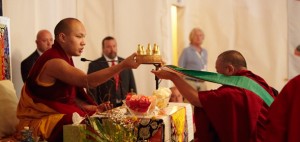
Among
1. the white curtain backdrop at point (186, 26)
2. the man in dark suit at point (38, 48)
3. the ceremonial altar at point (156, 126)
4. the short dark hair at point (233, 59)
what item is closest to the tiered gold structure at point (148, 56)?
the ceremonial altar at point (156, 126)

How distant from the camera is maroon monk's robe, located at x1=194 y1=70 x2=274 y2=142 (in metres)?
2.72

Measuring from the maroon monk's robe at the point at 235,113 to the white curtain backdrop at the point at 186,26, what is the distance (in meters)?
2.82

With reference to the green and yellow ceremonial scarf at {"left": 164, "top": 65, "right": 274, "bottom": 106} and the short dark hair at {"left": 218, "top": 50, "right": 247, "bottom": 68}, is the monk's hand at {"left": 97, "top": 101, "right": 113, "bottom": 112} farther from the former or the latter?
the short dark hair at {"left": 218, "top": 50, "right": 247, "bottom": 68}

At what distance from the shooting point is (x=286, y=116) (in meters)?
2.03

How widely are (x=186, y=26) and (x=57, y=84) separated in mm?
4871

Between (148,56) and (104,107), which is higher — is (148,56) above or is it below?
above

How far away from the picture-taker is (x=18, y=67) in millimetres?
4645

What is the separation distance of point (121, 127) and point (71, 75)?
99 cm

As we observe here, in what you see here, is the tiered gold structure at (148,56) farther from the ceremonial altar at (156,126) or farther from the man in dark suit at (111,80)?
the man in dark suit at (111,80)

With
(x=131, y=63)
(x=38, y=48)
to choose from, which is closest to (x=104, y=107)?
(x=131, y=63)

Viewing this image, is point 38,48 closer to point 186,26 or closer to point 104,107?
point 104,107

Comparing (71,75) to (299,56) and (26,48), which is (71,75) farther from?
(299,56)


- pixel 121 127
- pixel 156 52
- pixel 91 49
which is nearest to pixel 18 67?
pixel 91 49

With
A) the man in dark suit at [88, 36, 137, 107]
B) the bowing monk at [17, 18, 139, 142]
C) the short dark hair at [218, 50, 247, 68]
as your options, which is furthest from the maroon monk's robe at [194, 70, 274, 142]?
the man in dark suit at [88, 36, 137, 107]
